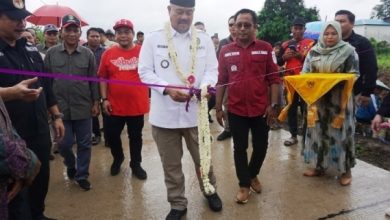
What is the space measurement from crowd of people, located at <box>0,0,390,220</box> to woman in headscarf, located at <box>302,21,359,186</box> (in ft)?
0.04

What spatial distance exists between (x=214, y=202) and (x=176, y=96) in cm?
119

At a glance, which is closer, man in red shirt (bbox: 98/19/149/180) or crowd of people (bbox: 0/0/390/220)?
crowd of people (bbox: 0/0/390/220)

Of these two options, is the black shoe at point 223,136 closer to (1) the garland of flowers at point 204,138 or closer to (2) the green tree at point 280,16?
(1) the garland of flowers at point 204,138

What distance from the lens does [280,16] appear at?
26.3 metres

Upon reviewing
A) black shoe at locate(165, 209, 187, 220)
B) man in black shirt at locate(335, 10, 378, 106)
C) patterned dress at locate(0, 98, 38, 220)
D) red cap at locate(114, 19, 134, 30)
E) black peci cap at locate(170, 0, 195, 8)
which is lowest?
black shoe at locate(165, 209, 187, 220)

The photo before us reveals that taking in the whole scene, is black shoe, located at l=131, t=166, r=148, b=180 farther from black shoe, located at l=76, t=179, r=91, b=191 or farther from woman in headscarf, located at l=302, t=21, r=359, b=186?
woman in headscarf, located at l=302, t=21, r=359, b=186

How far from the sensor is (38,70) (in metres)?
2.98

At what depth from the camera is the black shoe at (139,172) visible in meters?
4.40

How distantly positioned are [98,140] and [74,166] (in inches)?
65.5

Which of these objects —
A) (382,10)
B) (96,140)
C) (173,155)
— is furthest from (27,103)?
(382,10)

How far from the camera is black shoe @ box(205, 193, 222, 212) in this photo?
3.50 m

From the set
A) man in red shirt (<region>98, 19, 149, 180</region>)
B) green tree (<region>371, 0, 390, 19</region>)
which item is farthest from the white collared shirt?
green tree (<region>371, 0, 390, 19</region>)

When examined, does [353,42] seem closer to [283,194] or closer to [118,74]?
[283,194]

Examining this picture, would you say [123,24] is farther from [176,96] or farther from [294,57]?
[294,57]
